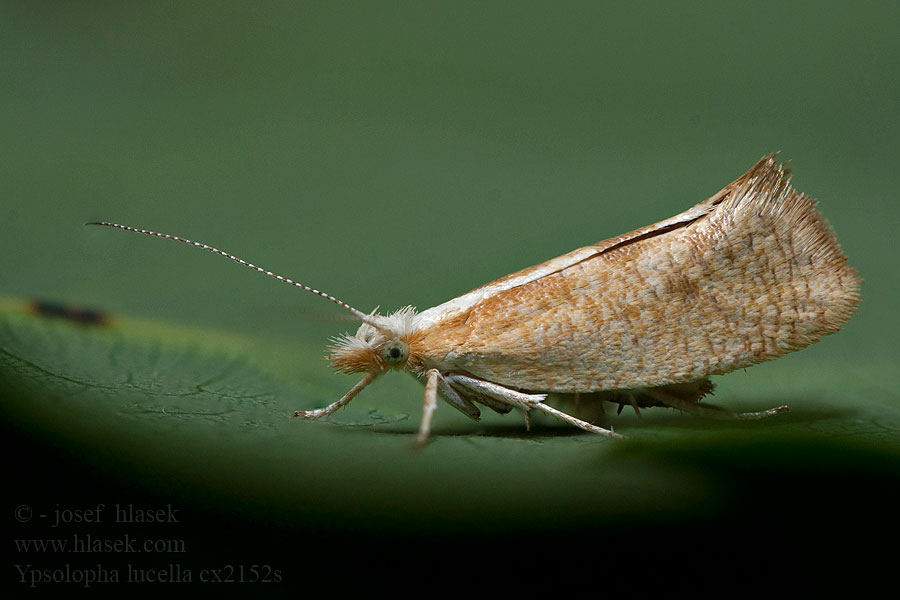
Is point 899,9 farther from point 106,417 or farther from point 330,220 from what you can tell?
point 106,417

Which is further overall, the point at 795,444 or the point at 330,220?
the point at 330,220

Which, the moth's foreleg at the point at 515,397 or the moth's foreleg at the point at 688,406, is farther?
the moth's foreleg at the point at 688,406

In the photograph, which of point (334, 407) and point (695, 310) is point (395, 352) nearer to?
point (334, 407)

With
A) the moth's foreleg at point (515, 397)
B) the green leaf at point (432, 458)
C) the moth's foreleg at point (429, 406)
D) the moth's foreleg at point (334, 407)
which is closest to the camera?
the green leaf at point (432, 458)

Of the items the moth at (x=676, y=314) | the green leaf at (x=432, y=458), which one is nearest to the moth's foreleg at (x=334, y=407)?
the moth at (x=676, y=314)

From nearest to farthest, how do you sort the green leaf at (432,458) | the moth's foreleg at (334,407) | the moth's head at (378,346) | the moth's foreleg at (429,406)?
the green leaf at (432,458) → the moth's foreleg at (429,406) → the moth's foreleg at (334,407) → the moth's head at (378,346)

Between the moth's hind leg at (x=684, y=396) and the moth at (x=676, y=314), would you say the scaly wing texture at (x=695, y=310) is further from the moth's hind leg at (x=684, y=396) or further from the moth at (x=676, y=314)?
the moth's hind leg at (x=684, y=396)

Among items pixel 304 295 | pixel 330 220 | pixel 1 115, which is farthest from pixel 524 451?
pixel 1 115

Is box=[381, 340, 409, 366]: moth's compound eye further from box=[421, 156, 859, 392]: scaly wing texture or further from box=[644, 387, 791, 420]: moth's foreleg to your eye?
box=[644, 387, 791, 420]: moth's foreleg
